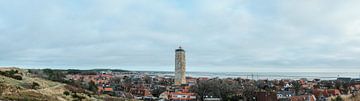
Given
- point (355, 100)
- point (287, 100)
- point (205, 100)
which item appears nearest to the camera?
point (355, 100)

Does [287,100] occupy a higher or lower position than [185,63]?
lower

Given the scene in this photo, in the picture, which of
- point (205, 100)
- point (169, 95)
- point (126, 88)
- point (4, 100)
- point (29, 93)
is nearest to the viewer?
point (4, 100)

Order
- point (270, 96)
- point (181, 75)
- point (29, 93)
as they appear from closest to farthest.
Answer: point (29, 93), point (270, 96), point (181, 75)

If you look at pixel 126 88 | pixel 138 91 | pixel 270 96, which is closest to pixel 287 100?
pixel 270 96

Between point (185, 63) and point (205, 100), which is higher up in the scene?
point (185, 63)

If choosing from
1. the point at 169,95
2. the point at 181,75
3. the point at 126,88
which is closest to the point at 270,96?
the point at 169,95

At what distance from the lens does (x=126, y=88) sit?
94.8m

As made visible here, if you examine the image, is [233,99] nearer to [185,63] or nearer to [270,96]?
[270,96]

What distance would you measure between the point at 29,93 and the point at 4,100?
4.96 m

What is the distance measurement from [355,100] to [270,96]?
38.3 metres

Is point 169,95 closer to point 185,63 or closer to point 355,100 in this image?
point 185,63

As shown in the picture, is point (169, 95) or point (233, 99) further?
point (169, 95)

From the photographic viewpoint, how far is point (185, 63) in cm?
12350

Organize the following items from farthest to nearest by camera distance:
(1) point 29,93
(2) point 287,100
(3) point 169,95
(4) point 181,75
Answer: (4) point 181,75 → (3) point 169,95 → (2) point 287,100 → (1) point 29,93
